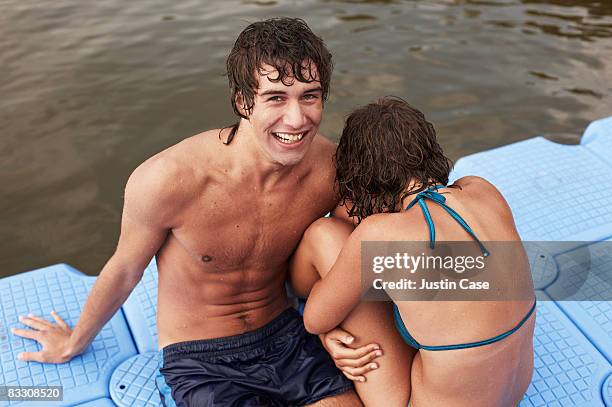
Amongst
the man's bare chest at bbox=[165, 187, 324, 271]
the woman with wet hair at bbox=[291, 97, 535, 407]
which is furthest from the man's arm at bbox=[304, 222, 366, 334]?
the man's bare chest at bbox=[165, 187, 324, 271]

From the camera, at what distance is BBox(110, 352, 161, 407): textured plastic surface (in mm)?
2416

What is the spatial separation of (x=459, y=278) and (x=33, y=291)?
6.80 feet

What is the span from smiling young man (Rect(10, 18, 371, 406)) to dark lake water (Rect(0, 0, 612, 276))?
6.25ft

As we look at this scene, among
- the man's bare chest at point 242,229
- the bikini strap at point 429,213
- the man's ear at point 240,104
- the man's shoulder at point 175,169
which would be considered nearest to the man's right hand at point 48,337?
the man's bare chest at point 242,229

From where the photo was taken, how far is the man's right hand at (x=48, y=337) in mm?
2529

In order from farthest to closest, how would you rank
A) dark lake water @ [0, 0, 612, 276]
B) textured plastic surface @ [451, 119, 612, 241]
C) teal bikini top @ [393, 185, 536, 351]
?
dark lake water @ [0, 0, 612, 276], textured plastic surface @ [451, 119, 612, 241], teal bikini top @ [393, 185, 536, 351]

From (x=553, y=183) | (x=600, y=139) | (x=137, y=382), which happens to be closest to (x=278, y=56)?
(x=137, y=382)

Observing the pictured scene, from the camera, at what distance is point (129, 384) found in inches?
97.7

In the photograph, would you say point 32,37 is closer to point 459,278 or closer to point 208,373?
point 208,373

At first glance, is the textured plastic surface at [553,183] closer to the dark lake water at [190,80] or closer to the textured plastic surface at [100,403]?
the dark lake water at [190,80]

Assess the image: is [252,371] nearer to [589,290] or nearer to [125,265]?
[125,265]

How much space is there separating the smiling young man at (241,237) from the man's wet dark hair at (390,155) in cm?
17

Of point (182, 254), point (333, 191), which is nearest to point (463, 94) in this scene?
point (333, 191)

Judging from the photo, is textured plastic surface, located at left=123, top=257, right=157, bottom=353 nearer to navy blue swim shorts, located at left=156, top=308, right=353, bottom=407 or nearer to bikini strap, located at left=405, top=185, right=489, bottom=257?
navy blue swim shorts, located at left=156, top=308, right=353, bottom=407
